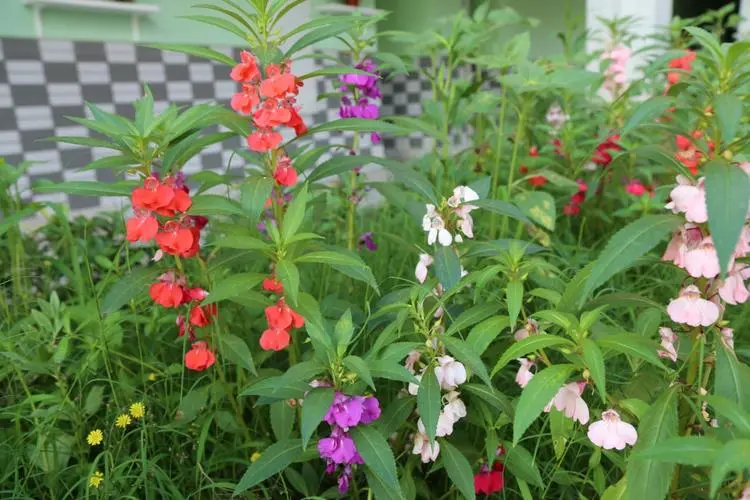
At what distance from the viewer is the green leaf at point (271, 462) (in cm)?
72

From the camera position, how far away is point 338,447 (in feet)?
2.30

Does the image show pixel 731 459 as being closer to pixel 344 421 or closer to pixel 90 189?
pixel 344 421

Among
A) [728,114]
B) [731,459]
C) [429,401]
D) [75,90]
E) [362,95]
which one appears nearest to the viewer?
[731,459]

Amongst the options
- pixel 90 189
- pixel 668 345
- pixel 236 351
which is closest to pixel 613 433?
pixel 668 345

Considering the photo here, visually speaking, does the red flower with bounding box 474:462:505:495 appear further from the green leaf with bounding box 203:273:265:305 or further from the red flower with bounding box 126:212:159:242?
the red flower with bounding box 126:212:159:242

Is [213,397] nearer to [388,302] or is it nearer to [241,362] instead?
[241,362]

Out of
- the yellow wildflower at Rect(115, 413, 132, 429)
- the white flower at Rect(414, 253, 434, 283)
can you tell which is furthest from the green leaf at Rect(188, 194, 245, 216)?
A: the yellow wildflower at Rect(115, 413, 132, 429)

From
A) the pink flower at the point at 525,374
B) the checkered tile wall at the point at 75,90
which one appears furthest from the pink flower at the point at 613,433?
the checkered tile wall at the point at 75,90

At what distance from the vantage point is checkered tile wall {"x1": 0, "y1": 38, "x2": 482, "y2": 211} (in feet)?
7.09

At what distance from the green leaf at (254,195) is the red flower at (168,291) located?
6.1 inches

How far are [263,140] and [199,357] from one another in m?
0.33

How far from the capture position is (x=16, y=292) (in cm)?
142

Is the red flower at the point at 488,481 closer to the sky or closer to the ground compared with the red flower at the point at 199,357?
closer to the ground

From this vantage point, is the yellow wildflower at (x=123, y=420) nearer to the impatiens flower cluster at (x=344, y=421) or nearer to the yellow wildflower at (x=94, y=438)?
the yellow wildflower at (x=94, y=438)
